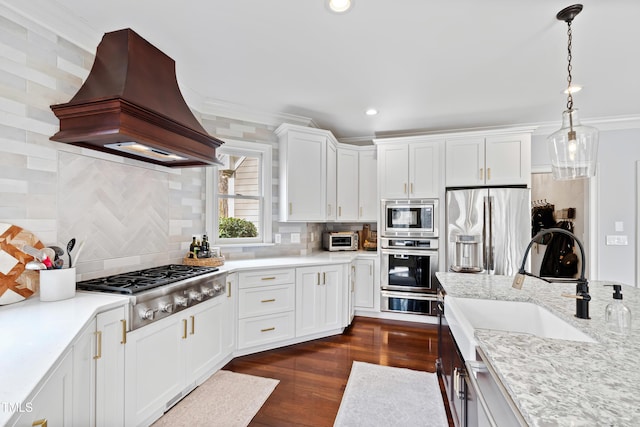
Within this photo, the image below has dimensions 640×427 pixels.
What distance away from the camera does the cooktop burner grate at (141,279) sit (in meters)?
→ 1.82

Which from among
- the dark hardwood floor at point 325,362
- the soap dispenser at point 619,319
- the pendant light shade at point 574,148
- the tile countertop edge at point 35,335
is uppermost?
the pendant light shade at point 574,148

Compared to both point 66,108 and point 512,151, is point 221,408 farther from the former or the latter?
point 512,151

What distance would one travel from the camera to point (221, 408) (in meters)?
2.08

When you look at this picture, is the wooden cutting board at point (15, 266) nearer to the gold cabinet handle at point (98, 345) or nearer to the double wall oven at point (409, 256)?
the gold cabinet handle at point (98, 345)

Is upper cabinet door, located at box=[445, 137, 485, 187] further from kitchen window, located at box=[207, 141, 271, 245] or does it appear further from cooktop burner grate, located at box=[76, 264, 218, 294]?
cooktop burner grate, located at box=[76, 264, 218, 294]

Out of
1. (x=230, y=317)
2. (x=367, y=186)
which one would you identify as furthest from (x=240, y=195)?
(x=367, y=186)

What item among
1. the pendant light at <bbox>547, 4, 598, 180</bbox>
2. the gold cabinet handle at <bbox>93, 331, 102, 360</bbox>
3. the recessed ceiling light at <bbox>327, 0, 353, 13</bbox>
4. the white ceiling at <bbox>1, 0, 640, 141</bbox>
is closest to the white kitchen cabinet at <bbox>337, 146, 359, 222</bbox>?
the white ceiling at <bbox>1, 0, 640, 141</bbox>

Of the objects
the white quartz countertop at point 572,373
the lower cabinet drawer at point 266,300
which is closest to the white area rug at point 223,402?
the lower cabinet drawer at point 266,300

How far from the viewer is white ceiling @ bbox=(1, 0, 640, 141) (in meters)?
1.85

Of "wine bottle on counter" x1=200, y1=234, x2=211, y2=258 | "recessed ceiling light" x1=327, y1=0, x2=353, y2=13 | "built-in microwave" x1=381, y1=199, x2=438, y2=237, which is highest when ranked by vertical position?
"recessed ceiling light" x1=327, y1=0, x2=353, y2=13

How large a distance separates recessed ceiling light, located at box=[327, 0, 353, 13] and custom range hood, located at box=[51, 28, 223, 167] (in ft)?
4.07

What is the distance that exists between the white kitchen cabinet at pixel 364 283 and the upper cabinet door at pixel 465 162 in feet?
4.96

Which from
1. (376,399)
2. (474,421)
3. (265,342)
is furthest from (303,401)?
(474,421)

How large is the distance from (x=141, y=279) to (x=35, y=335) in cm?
92
